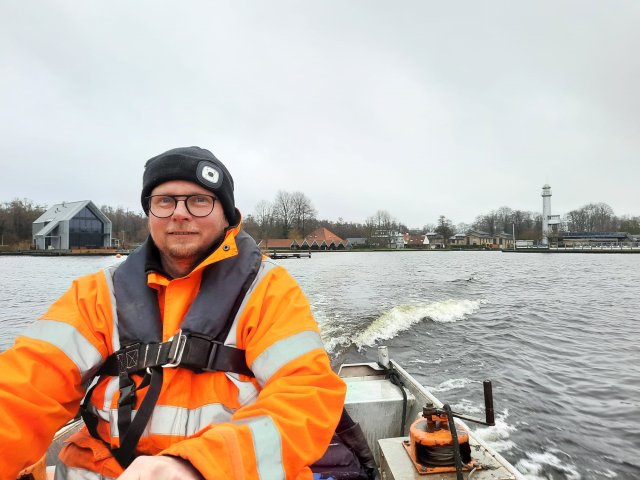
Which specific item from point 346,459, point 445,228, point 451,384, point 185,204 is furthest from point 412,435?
point 445,228

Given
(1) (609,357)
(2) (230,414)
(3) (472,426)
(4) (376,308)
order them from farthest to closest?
(4) (376,308), (1) (609,357), (3) (472,426), (2) (230,414)

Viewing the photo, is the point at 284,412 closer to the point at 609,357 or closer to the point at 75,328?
the point at 75,328

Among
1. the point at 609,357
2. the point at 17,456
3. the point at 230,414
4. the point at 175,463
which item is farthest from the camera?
the point at 609,357

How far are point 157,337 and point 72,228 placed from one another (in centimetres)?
8610

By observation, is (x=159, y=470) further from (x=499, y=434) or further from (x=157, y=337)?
(x=499, y=434)

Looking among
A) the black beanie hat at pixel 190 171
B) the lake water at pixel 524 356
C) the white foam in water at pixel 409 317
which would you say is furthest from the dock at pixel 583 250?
the black beanie hat at pixel 190 171

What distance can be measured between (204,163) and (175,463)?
4.34ft

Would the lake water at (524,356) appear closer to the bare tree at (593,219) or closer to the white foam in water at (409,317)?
the white foam in water at (409,317)

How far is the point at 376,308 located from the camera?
15.9 m

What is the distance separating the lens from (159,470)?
1.24 metres

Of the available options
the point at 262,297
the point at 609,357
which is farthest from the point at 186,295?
the point at 609,357

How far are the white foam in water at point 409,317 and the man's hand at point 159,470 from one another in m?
9.31

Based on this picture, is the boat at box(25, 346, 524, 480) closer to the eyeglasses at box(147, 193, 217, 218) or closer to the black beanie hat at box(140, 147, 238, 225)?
the eyeglasses at box(147, 193, 217, 218)

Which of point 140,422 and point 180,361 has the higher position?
point 180,361
